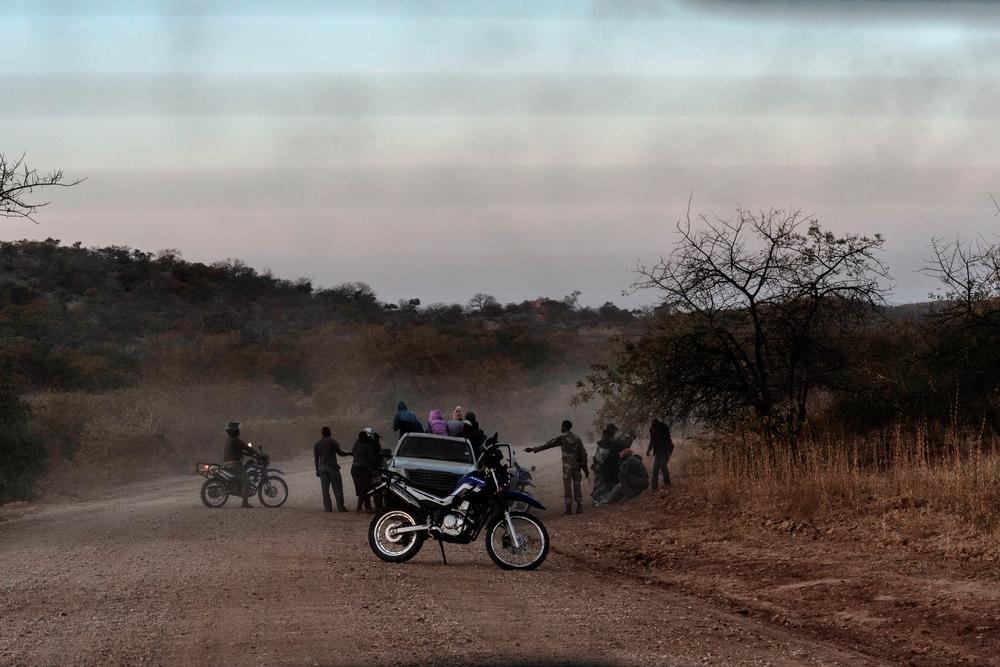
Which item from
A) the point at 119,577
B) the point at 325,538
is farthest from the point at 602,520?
the point at 119,577

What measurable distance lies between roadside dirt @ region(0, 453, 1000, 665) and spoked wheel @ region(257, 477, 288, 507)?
225 inches

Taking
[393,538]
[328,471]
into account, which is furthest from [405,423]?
[393,538]

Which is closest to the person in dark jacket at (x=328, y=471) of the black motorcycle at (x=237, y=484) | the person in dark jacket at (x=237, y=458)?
the black motorcycle at (x=237, y=484)

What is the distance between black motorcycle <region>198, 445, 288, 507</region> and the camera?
2223 centimetres

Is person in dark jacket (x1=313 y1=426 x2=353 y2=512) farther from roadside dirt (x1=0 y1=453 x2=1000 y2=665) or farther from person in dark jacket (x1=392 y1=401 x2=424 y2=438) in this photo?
roadside dirt (x1=0 y1=453 x2=1000 y2=665)

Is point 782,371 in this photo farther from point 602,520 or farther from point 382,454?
point 382,454

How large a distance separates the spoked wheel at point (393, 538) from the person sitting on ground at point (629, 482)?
779 cm

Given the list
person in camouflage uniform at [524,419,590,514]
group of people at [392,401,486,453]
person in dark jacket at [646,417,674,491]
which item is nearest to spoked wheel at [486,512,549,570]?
group of people at [392,401,486,453]

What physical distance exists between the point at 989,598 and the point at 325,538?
30.7 feet

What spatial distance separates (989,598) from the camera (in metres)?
9.77

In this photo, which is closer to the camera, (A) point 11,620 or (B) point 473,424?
(A) point 11,620

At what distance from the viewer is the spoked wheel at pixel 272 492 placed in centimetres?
2253

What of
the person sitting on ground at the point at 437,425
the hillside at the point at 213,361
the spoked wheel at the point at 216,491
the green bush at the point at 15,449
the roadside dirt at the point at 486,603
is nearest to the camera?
the roadside dirt at the point at 486,603

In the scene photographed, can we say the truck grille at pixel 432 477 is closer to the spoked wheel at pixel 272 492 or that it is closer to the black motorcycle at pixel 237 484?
the black motorcycle at pixel 237 484
